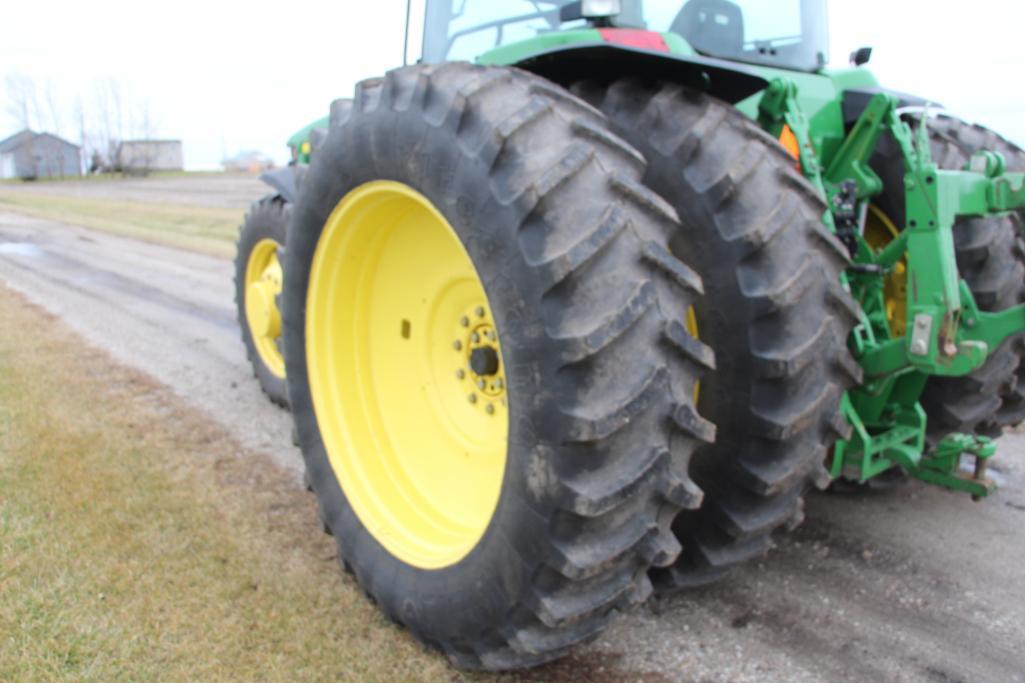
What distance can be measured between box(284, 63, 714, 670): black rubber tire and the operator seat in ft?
3.46

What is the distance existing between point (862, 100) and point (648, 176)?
1.26 m

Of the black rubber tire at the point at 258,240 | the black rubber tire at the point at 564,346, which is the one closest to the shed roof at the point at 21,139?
the black rubber tire at the point at 258,240

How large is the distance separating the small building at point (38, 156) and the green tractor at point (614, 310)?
6876 cm

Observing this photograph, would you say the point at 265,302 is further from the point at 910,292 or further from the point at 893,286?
the point at 910,292

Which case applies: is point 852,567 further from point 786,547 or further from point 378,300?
point 378,300

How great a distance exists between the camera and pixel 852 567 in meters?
3.21

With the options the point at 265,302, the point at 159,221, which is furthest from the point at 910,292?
the point at 159,221

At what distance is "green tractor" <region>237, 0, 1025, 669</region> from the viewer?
2020 mm

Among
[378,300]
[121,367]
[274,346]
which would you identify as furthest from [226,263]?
[378,300]

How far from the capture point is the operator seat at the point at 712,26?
309 cm

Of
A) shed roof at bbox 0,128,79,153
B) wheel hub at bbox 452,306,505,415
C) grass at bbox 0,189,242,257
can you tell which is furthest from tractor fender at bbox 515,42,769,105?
shed roof at bbox 0,128,79,153

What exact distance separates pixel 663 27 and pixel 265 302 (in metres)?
3.04

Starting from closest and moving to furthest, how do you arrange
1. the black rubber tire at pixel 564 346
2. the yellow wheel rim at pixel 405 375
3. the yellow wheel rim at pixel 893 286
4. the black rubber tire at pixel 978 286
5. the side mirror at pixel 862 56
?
the black rubber tire at pixel 564 346 < the yellow wheel rim at pixel 405 375 < the black rubber tire at pixel 978 286 < the yellow wheel rim at pixel 893 286 < the side mirror at pixel 862 56

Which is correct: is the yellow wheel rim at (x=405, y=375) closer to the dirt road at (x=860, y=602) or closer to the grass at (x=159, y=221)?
the dirt road at (x=860, y=602)
